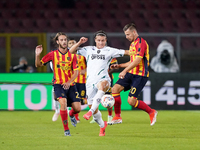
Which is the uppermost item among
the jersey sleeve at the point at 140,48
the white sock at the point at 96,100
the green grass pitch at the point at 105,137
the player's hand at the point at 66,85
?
the jersey sleeve at the point at 140,48

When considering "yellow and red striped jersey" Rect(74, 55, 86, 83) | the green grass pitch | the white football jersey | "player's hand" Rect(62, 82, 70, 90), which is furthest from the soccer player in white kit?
"yellow and red striped jersey" Rect(74, 55, 86, 83)

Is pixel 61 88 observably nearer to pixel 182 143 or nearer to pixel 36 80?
pixel 182 143

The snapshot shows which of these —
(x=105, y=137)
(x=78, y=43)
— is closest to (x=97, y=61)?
(x=78, y=43)

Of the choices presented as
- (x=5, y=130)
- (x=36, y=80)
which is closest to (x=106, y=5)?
(x=36, y=80)

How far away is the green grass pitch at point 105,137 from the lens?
540 cm

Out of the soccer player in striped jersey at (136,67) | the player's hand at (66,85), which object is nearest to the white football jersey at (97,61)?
the player's hand at (66,85)

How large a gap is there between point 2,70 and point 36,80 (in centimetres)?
105

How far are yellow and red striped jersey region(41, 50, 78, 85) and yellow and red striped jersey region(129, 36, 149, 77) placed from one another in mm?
1139

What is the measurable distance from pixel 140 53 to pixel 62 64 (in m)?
1.40

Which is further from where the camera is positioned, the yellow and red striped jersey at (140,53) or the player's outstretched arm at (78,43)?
the yellow and red striped jersey at (140,53)

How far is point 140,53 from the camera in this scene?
720 centimetres

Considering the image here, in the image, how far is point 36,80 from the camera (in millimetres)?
11750

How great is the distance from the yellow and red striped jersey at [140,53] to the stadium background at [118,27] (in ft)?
13.6

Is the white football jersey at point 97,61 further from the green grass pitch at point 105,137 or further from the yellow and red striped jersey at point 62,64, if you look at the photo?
the green grass pitch at point 105,137
